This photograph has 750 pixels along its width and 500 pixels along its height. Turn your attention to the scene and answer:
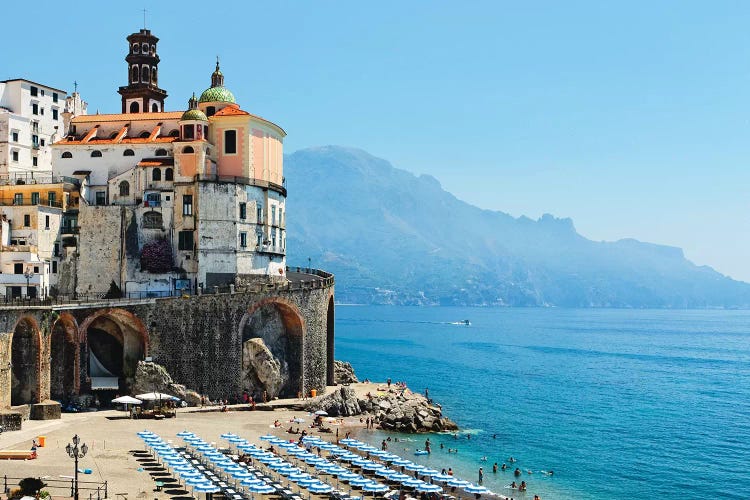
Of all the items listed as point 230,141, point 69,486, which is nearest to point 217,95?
point 230,141

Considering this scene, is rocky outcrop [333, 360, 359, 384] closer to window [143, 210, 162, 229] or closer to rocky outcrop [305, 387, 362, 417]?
rocky outcrop [305, 387, 362, 417]

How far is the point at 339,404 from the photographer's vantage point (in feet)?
262

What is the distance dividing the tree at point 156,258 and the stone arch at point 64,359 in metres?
11.6

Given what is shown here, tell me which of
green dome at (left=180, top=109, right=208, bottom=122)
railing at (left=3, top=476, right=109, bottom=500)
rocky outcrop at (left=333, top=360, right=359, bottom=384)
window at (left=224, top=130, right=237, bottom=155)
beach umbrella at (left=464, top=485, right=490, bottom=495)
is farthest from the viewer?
rocky outcrop at (left=333, top=360, right=359, bottom=384)

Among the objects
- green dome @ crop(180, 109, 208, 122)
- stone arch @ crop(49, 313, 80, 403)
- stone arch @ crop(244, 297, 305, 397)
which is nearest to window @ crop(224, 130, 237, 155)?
green dome @ crop(180, 109, 208, 122)

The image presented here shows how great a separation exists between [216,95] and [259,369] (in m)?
29.1

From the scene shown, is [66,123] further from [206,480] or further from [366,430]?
[206,480]

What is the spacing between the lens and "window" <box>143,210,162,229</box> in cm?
8244

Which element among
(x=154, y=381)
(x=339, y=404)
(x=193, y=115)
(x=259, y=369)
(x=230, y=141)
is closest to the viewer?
(x=154, y=381)

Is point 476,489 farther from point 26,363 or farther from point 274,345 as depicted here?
point 26,363

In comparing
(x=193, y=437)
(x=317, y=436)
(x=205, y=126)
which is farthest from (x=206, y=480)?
(x=205, y=126)

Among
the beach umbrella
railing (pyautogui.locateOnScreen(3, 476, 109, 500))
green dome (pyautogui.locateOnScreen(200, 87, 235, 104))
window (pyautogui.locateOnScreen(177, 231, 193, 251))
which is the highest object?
green dome (pyautogui.locateOnScreen(200, 87, 235, 104))

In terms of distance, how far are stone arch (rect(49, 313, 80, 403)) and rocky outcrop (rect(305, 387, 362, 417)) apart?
21.0m

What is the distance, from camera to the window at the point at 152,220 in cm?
8244
